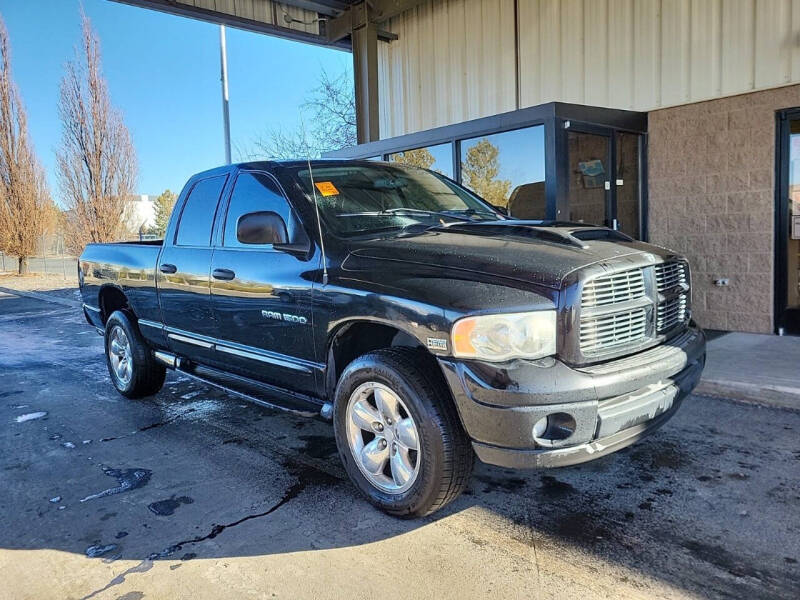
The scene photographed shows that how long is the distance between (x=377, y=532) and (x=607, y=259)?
1.82 metres

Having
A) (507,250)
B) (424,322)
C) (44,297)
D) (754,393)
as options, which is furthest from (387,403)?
(44,297)

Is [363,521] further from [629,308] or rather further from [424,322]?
[629,308]

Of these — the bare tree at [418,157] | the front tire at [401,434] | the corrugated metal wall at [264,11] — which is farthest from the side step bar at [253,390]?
the corrugated metal wall at [264,11]

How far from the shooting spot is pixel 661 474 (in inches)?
149

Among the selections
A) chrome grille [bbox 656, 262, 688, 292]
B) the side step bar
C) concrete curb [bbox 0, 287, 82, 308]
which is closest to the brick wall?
chrome grille [bbox 656, 262, 688, 292]

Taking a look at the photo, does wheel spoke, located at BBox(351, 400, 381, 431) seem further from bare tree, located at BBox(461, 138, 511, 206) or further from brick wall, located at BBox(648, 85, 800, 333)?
brick wall, located at BBox(648, 85, 800, 333)

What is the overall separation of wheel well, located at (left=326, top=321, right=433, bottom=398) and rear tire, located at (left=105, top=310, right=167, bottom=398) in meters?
2.68

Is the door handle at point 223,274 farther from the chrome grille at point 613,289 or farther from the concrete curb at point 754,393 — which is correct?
the concrete curb at point 754,393

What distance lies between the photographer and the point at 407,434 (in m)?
3.20

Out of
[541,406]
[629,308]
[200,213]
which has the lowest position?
[541,406]

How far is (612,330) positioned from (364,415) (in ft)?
4.50

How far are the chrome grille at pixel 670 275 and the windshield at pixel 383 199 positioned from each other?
135 centimetres

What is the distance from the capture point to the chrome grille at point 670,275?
11.6ft

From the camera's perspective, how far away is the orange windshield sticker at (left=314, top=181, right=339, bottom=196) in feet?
13.5
